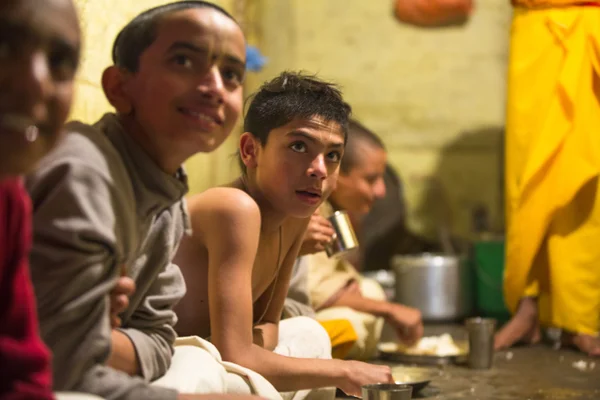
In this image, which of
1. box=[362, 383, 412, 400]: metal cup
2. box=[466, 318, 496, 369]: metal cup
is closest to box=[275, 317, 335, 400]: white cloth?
box=[362, 383, 412, 400]: metal cup

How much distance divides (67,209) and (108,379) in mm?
269

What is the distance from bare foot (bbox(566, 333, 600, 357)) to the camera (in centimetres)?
344

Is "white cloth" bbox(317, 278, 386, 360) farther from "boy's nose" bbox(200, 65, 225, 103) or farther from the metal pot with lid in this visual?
"boy's nose" bbox(200, 65, 225, 103)

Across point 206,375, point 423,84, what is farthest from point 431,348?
point 423,84

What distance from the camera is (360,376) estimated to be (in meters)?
1.93

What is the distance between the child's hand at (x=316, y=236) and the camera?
257 cm

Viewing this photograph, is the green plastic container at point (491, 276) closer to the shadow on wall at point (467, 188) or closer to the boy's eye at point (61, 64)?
the shadow on wall at point (467, 188)

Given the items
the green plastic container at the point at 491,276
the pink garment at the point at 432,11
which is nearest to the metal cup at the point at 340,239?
the green plastic container at the point at 491,276

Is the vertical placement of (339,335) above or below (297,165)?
below

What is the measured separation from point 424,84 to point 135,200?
4406mm

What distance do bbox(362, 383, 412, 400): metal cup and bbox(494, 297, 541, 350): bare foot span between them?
1.89 meters

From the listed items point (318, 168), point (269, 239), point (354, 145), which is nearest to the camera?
point (318, 168)

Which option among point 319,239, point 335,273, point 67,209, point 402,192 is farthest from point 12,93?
point 402,192

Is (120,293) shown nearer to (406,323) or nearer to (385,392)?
(385,392)
